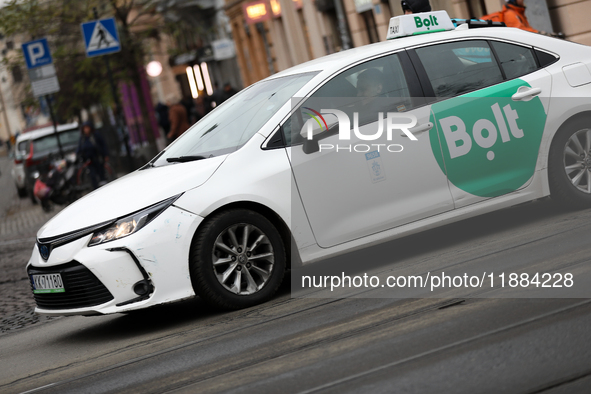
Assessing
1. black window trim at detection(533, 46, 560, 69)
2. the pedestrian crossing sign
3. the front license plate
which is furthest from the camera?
the pedestrian crossing sign

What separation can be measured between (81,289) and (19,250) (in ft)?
28.4

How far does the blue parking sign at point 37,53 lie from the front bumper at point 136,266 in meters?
14.9

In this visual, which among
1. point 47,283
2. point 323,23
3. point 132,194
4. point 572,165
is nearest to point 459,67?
point 572,165

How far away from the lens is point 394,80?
6.62m

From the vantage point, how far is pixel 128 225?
5770 mm

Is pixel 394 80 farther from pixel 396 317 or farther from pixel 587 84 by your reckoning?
pixel 396 317

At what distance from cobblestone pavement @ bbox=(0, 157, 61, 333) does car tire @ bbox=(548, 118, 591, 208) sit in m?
4.33

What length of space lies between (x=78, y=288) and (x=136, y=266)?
459mm

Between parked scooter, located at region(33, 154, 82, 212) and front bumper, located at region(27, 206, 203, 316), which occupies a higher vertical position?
parked scooter, located at region(33, 154, 82, 212)

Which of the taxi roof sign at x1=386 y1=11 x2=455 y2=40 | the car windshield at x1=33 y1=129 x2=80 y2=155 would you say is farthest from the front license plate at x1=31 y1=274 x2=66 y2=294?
the car windshield at x1=33 y1=129 x2=80 y2=155

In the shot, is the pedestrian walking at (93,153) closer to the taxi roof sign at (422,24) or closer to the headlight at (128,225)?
the taxi roof sign at (422,24)

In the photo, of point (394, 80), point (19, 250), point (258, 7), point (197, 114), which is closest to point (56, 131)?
point (197, 114)

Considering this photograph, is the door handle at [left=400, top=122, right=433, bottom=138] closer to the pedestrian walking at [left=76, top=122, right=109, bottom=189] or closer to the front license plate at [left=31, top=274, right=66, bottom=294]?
the front license plate at [left=31, top=274, right=66, bottom=294]

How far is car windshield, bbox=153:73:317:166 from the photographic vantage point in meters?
6.42
